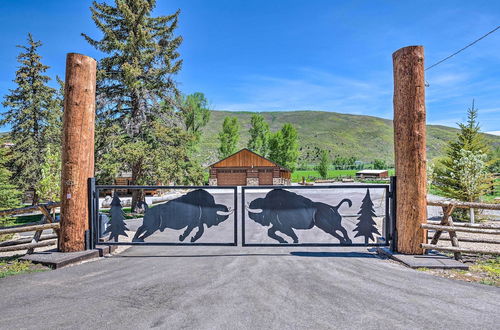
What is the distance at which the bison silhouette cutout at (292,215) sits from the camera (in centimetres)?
552

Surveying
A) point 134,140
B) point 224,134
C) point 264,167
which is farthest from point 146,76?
point 224,134

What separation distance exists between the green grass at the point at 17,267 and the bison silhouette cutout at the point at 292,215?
3.57m

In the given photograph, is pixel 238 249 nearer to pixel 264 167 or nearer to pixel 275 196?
pixel 275 196

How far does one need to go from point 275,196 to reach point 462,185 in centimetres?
1154

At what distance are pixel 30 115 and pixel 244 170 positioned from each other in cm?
2299

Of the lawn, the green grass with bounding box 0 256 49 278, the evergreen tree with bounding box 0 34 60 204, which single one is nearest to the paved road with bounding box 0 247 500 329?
the green grass with bounding box 0 256 49 278

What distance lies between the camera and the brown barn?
37500 mm

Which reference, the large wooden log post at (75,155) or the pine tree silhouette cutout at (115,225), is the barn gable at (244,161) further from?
the large wooden log post at (75,155)

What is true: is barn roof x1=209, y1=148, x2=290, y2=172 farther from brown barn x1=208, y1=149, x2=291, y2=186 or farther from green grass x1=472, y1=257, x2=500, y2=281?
green grass x1=472, y1=257, x2=500, y2=281

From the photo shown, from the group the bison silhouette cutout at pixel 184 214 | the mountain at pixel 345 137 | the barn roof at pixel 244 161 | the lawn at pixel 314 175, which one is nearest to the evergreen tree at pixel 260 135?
the lawn at pixel 314 175

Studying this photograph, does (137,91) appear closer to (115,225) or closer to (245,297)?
(115,225)

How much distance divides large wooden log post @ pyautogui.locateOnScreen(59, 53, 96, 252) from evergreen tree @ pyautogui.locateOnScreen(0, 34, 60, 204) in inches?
693

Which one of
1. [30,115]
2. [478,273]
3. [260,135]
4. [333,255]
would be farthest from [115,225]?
[260,135]

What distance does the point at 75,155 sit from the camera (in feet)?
17.4
